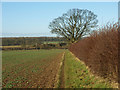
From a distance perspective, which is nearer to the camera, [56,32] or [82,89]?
[82,89]

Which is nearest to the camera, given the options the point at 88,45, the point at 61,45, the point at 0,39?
the point at 88,45

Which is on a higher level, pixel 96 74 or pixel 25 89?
pixel 96 74

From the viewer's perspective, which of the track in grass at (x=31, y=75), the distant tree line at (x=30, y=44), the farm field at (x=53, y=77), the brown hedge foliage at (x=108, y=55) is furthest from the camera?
the distant tree line at (x=30, y=44)

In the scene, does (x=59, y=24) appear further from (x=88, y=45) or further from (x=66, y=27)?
(x=88, y=45)

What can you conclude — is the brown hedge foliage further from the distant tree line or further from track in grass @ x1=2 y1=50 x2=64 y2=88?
the distant tree line

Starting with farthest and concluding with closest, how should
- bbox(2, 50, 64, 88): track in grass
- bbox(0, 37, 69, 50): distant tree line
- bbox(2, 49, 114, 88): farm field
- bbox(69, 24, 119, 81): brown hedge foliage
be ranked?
bbox(0, 37, 69, 50): distant tree line < bbox(2, 50, 64, 88): track in grass < bbox(2, 49, 114, 88): farm field < bbox(69, 24, 119, 81): brown hedge foliage

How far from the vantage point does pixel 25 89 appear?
749cm

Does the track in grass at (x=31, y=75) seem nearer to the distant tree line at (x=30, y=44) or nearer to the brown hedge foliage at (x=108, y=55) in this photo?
the brown hedge foliage at (x=108, y=55)

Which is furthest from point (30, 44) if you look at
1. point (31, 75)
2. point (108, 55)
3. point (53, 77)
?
point (108, 55)

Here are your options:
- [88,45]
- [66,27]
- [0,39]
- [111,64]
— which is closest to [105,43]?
[111,64]

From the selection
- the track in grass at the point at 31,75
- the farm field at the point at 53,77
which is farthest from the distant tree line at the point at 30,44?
the farm field at the point at 53,77

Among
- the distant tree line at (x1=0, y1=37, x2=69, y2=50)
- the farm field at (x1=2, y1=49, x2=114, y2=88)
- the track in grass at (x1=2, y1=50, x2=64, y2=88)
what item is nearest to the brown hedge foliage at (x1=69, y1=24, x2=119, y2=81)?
the farm field at (x1=2, y1=49, x2=114, y2=88)

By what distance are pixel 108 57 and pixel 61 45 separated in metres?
79.8

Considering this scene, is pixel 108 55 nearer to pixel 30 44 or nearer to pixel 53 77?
pixel 53 77
